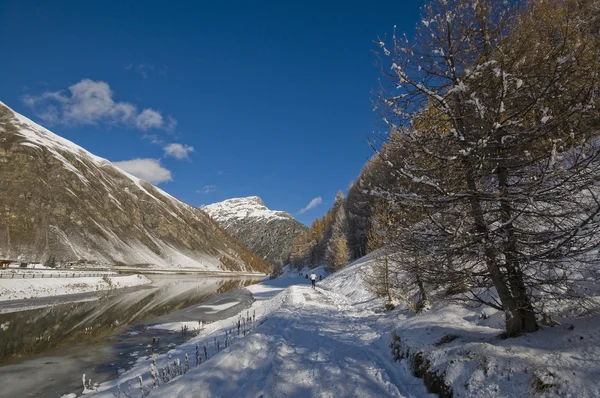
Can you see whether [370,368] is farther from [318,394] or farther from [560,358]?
[560,358]

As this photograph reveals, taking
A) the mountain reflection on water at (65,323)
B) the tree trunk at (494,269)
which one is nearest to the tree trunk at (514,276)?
the tree trunk at (494,269)

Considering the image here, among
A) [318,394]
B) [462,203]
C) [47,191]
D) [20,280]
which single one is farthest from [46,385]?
[47,191]

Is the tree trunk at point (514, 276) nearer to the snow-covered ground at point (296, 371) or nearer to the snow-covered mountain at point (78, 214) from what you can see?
the snow-covered ground at point (296, 371)

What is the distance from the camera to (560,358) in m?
5.02

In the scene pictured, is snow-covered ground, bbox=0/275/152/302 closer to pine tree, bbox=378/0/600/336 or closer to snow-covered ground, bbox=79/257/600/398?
snow-covered ground, bbox=79/257/600/398

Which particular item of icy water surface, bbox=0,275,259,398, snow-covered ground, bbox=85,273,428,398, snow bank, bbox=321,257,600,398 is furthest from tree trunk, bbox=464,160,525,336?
icy water surface, bbox=0,275,259,398

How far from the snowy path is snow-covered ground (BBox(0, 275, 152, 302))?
1368 inches

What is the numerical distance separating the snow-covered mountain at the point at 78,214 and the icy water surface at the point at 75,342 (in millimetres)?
81502

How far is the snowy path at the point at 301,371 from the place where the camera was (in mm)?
6953

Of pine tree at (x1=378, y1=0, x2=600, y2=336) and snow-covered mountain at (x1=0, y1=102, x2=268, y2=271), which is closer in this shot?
pine tree at (x1=378, y1=0, x2=600, y2=336)

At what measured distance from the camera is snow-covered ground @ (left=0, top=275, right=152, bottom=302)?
109ft

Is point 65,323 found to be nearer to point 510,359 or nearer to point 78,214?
point 510,359

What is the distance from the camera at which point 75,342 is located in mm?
18406

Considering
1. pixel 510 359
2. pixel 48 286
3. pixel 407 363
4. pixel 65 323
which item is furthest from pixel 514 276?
pixel 48 286
